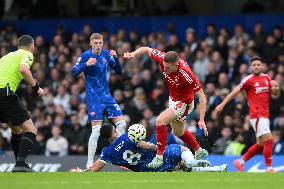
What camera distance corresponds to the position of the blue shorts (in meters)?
17.6

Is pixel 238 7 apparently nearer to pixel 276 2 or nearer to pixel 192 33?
pixel 276 2

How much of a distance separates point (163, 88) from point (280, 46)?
2.77 meters

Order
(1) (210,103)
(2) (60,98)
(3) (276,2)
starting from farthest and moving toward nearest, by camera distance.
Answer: (3) (276,2), (2) (60,98), (1) (210,103)

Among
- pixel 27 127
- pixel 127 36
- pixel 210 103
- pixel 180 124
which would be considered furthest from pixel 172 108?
pixel 127 36

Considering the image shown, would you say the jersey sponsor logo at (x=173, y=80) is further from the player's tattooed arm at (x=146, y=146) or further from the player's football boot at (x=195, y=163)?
the player's football boot at (x=195, y=163)

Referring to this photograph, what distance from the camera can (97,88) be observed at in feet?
57.9

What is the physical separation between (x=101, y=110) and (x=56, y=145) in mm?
5672

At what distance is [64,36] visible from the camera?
27.3m

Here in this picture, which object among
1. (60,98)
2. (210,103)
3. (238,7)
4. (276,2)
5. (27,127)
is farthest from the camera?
(238,7)

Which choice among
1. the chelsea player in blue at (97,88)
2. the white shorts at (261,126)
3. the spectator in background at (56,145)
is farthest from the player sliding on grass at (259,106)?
the spectator in background at (56,145)

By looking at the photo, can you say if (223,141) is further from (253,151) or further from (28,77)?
(28,77)

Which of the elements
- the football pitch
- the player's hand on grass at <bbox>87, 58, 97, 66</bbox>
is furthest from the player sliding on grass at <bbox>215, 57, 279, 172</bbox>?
the football pitch

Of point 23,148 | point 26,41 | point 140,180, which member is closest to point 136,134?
point 23,148

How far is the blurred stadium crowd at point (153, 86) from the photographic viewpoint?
21797mm
